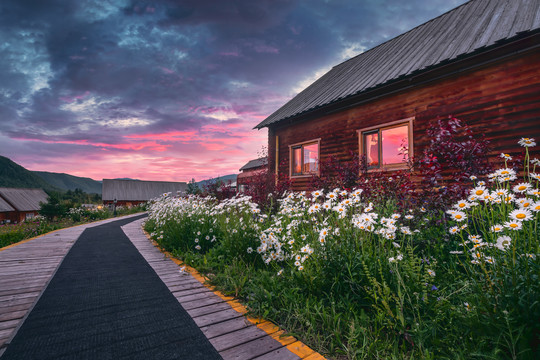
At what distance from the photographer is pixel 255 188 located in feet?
28.1

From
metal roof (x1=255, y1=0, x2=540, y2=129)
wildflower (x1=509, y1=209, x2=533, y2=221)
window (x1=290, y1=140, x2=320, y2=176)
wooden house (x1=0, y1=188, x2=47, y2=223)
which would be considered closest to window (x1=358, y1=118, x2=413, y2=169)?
metal roof (x1=255, y1=0, x2=540, y2=129)

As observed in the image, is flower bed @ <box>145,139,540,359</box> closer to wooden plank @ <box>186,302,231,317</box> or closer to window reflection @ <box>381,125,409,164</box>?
wooden plank @ <box>186,302,231,317</box>

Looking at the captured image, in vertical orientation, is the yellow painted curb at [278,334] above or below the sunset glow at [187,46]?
below

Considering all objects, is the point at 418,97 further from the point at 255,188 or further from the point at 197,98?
the point at 197,98

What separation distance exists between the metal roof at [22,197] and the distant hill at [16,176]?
77209 millimetres

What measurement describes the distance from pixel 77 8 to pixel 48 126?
13215 millimetres

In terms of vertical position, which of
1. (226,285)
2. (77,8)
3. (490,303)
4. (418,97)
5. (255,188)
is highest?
(77,8)

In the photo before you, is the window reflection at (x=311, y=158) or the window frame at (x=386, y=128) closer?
the window frame at (x=386, y=128)

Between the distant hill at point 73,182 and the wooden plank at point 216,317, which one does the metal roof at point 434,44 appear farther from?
the distant hill at point 73,182

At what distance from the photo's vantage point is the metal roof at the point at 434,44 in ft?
16.4

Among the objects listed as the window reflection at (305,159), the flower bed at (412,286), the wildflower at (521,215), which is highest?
the window reflection at (305,159)

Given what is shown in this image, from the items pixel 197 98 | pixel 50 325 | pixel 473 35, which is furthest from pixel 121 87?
pixel 473 35

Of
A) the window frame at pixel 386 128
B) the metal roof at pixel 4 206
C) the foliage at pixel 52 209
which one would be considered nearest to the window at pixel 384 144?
the window frame at pixel 386 128

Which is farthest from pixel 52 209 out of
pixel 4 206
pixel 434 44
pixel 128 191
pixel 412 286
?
pixel 4 206
